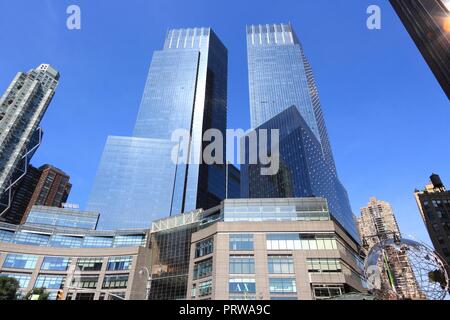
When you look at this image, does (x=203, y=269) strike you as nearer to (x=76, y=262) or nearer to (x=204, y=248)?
(x=204, y=248)

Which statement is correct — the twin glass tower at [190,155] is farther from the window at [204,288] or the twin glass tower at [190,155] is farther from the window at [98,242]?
the window at [204,288]

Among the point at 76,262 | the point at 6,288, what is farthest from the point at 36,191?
the point at 6,288

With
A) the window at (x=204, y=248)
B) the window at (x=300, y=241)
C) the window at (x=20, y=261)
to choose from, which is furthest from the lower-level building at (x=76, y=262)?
the window at (x=300, y=241)

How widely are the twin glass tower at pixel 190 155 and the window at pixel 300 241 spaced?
88161 mm

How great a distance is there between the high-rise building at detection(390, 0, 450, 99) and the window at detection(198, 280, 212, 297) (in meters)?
42.7

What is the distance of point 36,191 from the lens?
188m

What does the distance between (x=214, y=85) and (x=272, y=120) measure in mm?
49314

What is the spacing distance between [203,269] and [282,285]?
1469 cm

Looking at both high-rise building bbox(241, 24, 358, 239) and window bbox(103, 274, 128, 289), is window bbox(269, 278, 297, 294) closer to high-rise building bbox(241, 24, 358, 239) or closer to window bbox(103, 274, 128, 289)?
window bbox(103, 274, 128, 289)

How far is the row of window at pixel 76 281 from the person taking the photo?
67.6 metres

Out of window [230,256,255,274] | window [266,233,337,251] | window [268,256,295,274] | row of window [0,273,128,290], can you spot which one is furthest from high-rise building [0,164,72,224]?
window [268,256,295,274]

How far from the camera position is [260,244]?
167 feet

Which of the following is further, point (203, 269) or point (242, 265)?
point (203, 269)

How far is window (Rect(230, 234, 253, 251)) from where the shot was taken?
50.9 meters
